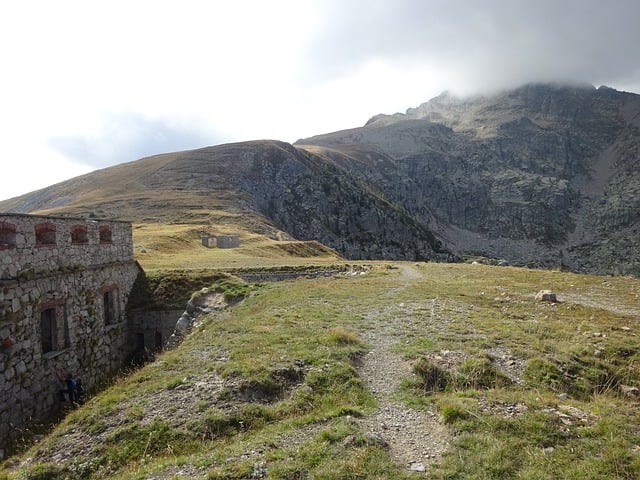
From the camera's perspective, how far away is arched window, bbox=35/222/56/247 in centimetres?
2031

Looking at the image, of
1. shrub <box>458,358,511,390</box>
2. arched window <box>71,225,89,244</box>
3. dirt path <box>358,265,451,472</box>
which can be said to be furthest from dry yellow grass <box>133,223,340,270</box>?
shrub <box>458,358,511,390</box>

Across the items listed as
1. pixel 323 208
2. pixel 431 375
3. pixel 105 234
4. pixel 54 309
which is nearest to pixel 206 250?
pixel 105 234

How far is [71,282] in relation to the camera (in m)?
22.4

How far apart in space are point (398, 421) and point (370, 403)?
1.11 m

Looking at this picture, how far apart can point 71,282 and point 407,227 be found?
405 ft

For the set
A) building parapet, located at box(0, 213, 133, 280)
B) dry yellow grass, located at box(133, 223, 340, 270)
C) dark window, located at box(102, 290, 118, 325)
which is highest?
building parapet, located at box(0, 213, 133, 280)

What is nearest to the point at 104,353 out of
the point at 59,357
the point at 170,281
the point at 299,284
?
the point at 59,357

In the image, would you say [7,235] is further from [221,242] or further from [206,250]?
[221,242]

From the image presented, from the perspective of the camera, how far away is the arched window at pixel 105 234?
26691 millimetres

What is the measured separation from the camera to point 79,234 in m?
24.1

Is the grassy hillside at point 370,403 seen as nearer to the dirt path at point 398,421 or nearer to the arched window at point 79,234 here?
the dirt path at point 398,421

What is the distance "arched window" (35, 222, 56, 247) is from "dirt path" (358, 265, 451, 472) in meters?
17.0

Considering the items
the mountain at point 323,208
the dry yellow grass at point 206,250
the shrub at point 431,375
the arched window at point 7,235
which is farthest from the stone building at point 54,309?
the mountain at point 323,208

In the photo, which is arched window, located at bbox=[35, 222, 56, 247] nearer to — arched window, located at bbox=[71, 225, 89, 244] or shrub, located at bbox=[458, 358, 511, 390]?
arched window, located at bbox=[71, 225, 89, 244]
